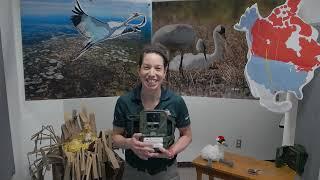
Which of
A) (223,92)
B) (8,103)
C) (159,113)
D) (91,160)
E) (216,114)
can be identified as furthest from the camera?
(216,114)

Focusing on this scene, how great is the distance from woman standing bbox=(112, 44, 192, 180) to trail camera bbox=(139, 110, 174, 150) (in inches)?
1.2

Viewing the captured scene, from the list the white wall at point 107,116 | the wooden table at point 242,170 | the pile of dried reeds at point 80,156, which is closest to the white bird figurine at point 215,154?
the wooden table at point 242,170

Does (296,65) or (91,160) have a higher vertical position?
(296,65)

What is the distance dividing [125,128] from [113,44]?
1362 mm

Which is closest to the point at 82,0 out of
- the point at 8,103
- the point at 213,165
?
the point at 8,103

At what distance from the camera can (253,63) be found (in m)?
1.68

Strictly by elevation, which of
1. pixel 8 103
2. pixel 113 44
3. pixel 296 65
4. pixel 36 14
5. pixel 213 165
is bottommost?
pixel 213 165

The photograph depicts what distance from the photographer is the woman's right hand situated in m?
1.22

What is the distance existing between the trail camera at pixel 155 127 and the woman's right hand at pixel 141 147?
38 mm

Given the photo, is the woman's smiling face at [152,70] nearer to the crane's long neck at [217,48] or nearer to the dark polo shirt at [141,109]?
the dark polo shirt at [141,109]

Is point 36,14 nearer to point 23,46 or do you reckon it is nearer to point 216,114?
point 23,46

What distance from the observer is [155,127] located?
129 centimetres

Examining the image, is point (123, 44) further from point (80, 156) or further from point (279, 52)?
point (279, 52)

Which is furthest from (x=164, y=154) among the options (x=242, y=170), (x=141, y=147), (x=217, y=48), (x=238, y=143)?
(x=238, y=143)
